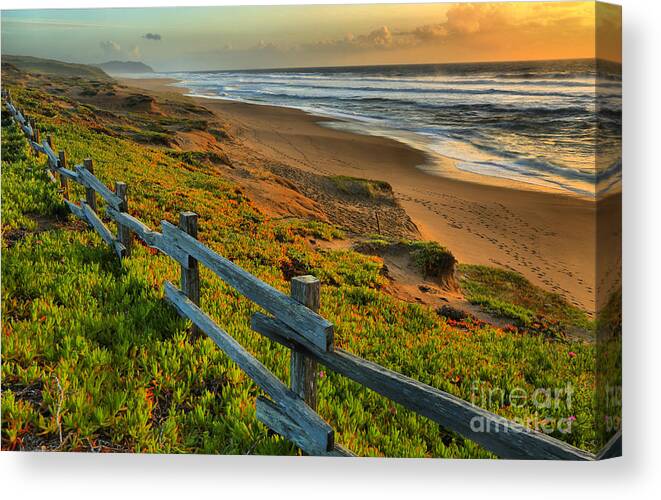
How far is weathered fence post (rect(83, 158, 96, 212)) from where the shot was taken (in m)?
6.47

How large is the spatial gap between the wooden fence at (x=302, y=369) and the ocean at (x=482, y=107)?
168 centimetres

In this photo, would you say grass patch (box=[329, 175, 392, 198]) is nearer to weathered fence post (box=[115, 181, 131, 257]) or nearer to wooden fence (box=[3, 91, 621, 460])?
wooden fence (box=[3, 91, 621, 460])

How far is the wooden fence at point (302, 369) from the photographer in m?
2.98

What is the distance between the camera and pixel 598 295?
4629 mm

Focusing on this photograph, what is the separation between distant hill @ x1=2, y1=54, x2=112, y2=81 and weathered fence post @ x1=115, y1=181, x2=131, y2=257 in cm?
104

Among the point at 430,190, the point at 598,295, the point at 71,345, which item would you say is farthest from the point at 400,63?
the point at 71,345

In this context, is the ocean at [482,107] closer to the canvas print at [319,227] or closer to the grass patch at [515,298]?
the canvas print at [319,227]

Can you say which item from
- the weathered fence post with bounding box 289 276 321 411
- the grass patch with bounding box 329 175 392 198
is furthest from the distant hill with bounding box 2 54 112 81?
the weathered fence post with bounding box 289 276 321 411

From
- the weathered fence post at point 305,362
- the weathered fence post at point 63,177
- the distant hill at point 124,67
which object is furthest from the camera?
the weathered fence post at point 63,177

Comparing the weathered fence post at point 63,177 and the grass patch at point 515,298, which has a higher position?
the weathered fence post at point 63,177

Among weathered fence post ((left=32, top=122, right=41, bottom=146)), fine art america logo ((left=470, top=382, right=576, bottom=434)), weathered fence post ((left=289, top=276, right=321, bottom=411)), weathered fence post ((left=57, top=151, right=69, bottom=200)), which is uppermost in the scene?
weathered fence post ((left=32, top=122, right=41, bottom=146))

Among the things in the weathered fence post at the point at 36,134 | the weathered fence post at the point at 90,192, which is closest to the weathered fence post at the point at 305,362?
the weathered fence post at the point at 90,192

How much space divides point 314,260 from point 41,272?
257cm

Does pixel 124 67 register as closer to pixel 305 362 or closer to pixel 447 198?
pixel 447 198
